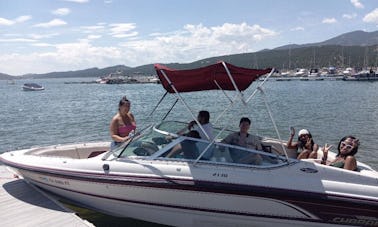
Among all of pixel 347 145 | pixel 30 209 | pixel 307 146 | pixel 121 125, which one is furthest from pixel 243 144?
pixel 30 209

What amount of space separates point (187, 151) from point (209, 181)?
63 centimetres

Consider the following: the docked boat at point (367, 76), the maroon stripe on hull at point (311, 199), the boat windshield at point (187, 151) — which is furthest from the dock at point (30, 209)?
the docked boat at point (367, 76)

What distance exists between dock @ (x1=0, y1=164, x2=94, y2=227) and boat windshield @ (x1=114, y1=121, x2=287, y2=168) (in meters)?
1.34

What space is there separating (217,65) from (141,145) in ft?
5.92

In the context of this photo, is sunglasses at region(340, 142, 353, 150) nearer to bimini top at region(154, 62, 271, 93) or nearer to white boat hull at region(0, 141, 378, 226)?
white boat hull at region(0, 141, 378, 226)

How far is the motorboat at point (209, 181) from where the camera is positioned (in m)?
5.30

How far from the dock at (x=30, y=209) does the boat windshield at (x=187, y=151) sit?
1.34 m

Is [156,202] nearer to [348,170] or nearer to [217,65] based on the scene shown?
[217,65]

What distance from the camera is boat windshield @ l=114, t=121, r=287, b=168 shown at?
5.70 meters

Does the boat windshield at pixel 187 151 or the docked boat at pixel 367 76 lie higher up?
the boat windshield at pixel 187 151

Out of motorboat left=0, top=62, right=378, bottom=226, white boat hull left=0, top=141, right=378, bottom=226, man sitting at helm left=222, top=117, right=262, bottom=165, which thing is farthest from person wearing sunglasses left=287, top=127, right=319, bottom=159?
white boat hull left=0, top=141, right=378, bottom=226

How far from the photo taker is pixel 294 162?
5.58 m

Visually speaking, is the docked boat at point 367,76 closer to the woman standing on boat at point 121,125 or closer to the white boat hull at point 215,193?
the woman standing on boat at point 121,125

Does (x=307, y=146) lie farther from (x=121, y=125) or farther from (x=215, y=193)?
(x=121, y=125)
